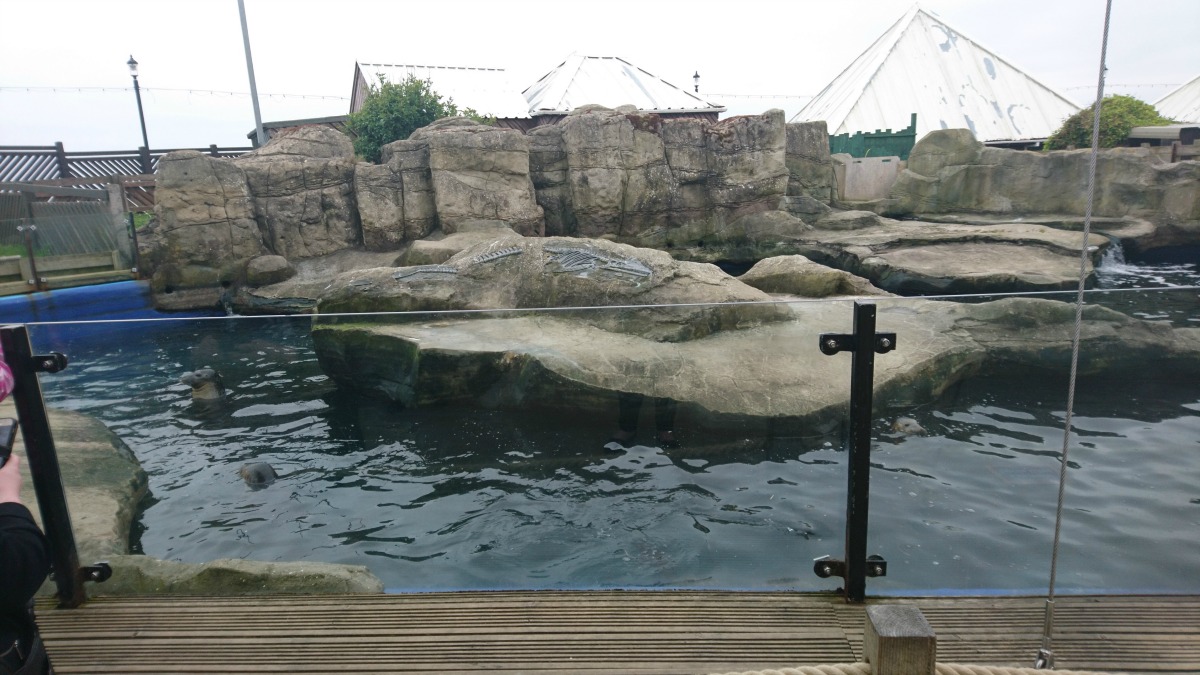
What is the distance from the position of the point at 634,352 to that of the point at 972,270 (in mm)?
9145

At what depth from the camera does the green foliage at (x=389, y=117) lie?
17.0 meters

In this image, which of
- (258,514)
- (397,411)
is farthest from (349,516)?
(397,411)

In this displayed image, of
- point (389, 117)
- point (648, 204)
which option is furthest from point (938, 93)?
point (389, 117)

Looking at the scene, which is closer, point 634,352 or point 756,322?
point 756,322

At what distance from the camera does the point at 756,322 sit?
10.4 feet

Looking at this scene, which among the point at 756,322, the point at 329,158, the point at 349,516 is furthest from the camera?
the point at 329,158

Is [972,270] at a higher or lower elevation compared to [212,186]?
lower

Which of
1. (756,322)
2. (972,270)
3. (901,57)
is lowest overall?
(972,270)

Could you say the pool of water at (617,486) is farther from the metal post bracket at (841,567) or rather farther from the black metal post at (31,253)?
the black metal post at (31,253)

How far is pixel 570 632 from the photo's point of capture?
2.15 metres

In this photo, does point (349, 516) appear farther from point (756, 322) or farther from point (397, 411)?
point (756, 322)

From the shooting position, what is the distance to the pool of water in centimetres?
257

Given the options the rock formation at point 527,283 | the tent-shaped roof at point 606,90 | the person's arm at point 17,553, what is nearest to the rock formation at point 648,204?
the rock formation at point 527,283

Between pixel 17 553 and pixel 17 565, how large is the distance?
0.9 inches
